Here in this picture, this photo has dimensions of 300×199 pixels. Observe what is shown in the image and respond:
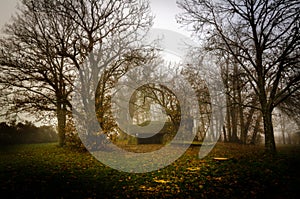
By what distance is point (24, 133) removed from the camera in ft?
57.1

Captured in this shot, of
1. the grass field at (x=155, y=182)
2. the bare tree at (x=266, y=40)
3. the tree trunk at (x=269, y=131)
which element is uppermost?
the bare tree at (x=266, y=40)

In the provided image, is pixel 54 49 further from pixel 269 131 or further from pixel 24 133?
pixel 269 131

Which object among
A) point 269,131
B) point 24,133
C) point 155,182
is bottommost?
point 155,182

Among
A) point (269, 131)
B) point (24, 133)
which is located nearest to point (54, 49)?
point (24, 133)

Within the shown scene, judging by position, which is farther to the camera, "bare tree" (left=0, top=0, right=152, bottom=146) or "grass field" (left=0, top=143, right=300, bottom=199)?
A: "bare tree" (left=0, top=0, right=152, bottom=146)

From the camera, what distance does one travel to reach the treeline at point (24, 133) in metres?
14.7

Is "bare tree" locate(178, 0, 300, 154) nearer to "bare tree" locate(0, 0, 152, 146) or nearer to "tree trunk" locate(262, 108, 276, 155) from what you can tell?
"tree trunk" locate(262, 108, 276, 155)

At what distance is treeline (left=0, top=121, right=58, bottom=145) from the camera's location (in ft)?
48.1

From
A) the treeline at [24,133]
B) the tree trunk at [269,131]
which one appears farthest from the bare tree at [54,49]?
the tree trunk at [269,131]

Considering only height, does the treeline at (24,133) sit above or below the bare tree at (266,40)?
below

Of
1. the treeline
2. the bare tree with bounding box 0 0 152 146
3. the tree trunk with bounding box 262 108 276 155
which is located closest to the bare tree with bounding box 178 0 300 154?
the tree trunk with bounding box 262 108 276 155

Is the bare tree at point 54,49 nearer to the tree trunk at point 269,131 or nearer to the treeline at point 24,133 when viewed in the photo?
the treeline at point 24,133

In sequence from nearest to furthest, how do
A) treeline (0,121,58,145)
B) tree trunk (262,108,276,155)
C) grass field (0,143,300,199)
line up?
grass field (0,143,300,199)
tree trunk (262,108,276,155)
treeline (0,121,58,145)

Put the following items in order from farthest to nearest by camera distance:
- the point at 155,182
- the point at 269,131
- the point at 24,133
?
the point at 24,133 < the point at 269,131 < the point at 155,182
